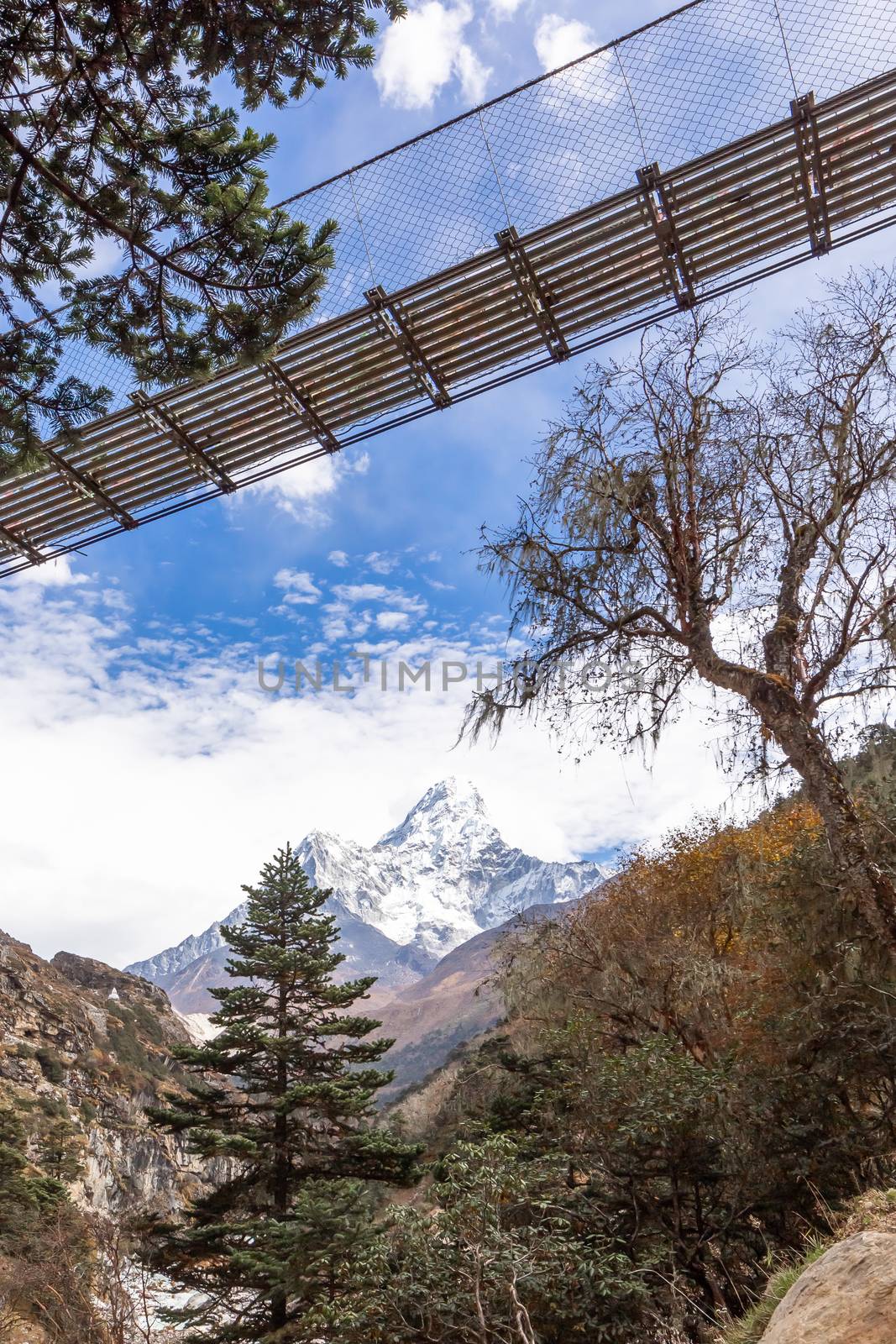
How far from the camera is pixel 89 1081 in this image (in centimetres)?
3838

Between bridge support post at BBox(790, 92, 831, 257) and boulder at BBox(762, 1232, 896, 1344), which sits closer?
boulder at BBox(762, 1232, 896, 1344)

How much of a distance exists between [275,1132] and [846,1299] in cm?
1474

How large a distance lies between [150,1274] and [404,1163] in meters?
4.59

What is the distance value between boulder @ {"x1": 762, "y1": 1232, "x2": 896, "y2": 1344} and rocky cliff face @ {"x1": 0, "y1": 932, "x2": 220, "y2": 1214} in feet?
97.8

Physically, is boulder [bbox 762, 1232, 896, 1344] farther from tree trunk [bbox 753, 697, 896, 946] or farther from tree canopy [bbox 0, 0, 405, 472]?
tree canopy [bbox 0, 0, 405, 472]

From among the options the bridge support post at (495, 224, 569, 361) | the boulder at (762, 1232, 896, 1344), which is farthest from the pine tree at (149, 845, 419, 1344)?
the bridge support post at (495, 224, 569, 361)

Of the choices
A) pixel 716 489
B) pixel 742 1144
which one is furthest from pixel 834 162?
pixel 742 1144

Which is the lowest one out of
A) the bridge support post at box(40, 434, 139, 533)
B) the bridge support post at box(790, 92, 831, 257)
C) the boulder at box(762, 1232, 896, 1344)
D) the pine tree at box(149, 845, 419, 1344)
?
the boulder at box(762, 1232, 896, 1344)

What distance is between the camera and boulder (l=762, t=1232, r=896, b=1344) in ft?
8.94

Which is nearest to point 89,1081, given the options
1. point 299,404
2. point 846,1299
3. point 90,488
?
point 90,488

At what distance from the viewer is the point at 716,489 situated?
7.06 m

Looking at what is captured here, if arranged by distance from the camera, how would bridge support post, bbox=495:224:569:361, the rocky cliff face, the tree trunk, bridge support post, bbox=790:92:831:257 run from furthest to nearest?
the rocky cliff face, the tree trunk, bridge support post, bbox=495:224:569:361, bridge support post, bbox=790:92:831:257

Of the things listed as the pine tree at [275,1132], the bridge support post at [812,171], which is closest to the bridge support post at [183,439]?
the bridge support post at [812,171]

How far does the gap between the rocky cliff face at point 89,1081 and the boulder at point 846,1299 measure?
1173 inches
